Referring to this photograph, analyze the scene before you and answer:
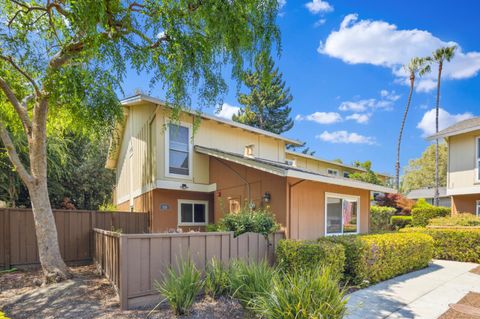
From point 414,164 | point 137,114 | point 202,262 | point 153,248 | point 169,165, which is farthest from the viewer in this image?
point 414,164

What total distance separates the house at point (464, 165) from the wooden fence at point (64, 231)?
15986 mm

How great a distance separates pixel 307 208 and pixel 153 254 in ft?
16.7

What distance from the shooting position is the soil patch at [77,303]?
5.02m

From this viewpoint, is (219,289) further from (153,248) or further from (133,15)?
(133,15)

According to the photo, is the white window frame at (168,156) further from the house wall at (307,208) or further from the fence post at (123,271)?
the fence post at (123,271)

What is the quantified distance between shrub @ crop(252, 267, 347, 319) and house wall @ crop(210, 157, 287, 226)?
4074mm

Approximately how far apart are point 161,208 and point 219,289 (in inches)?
262

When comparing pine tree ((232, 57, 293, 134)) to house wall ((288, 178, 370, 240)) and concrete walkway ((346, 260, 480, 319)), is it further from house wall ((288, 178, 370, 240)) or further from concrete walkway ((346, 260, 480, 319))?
concrete walkway ((346, 260, 480, 319))

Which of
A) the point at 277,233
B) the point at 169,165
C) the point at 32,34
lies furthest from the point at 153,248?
the point at 32,34

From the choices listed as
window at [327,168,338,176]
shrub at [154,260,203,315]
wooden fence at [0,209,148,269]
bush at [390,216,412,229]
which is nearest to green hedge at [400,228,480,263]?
bush at [390,216,412,229]

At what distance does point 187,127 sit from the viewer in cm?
1183

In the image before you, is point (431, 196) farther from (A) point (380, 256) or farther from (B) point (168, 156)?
(B) point (168, 156)

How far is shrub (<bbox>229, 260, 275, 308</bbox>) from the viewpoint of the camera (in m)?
5.07

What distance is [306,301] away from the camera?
13.6ft
